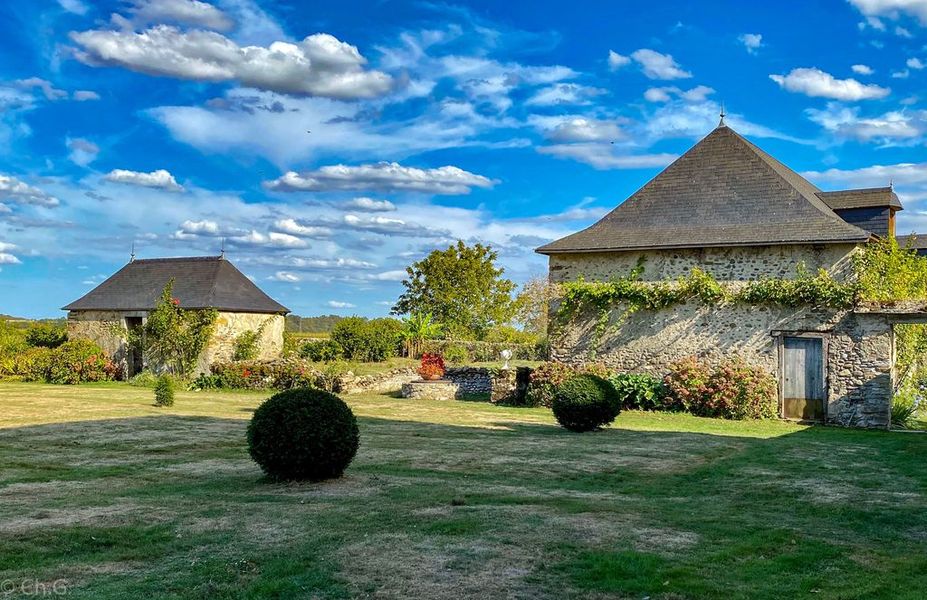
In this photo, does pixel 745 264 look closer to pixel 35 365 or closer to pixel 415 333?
pixel 415 333

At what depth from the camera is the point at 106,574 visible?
→ 594 centimetres

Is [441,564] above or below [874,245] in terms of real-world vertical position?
below

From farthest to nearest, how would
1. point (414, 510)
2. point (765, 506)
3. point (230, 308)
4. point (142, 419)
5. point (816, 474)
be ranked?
point (230, 308)
point (142, 419)
point (816, 474)
point (765, 506)
point (414, 510)

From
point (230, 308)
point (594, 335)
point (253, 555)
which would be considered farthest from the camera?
point (230, 308)

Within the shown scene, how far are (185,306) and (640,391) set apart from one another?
1704 cm

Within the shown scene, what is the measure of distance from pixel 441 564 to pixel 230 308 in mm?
24281

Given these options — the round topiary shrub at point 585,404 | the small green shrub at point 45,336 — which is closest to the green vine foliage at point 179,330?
the small green shrub at point 45,336

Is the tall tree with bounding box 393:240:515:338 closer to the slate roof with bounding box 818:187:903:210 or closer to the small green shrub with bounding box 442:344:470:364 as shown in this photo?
the small green shrub with bounding box 442:344:470:364

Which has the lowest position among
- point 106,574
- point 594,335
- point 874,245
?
point 106,574

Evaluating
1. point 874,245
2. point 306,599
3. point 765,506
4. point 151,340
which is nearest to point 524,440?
point 765,506

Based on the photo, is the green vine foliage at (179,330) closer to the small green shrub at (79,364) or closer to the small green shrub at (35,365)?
the small green shrub at (79,364)

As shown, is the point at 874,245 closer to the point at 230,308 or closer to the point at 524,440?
the point at 524,440

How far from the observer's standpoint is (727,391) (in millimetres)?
20188

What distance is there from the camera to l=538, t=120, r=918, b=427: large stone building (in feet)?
63.9
